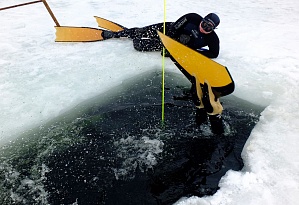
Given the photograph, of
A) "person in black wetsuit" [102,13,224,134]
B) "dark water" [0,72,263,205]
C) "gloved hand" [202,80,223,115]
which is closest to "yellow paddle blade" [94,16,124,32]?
"person in black wetsuit" [102,13,224,134]

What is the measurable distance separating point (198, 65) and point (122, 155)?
1.59 metres

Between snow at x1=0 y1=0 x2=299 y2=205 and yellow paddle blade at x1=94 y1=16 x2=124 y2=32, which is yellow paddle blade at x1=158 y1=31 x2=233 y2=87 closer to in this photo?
snow at x1=0 y1=0 x2=299 y2=205

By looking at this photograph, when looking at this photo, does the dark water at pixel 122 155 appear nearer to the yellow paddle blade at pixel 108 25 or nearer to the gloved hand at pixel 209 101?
the gloved hand at pixel 209 101

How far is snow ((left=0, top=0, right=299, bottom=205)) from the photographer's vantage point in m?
2.56

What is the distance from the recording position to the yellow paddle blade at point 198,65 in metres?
3.35

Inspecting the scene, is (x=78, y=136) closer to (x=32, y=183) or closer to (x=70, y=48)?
(x=32, y=183)

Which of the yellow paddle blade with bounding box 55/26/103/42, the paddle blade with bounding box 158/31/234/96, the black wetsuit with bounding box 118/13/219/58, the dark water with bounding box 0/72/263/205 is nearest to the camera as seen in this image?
the dark water with bounding box 0/72/263/205

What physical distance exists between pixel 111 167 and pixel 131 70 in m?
2.06

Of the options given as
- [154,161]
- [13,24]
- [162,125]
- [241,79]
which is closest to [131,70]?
[162,125]

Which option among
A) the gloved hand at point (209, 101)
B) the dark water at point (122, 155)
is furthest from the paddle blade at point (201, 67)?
the dark water at point (122, 155)

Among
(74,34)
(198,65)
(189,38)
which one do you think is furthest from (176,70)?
(74,34)

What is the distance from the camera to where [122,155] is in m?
2.85

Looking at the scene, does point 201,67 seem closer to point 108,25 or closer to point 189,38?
point 189,38

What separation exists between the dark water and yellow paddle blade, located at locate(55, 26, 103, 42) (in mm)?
2114
